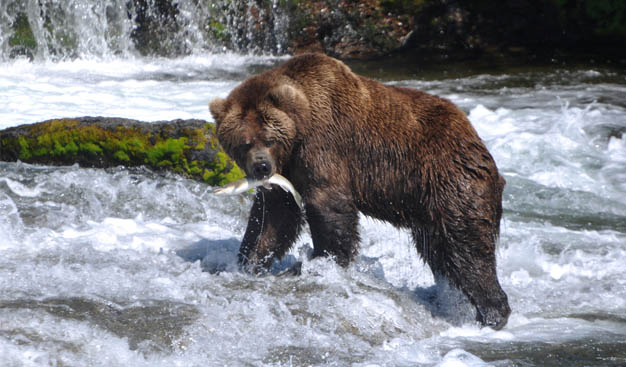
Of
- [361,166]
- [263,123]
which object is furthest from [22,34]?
[361,166]

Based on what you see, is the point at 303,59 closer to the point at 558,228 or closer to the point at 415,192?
the point at 415,192

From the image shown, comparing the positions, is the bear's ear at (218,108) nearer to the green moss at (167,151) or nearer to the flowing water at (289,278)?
the flowing water at (289,278)

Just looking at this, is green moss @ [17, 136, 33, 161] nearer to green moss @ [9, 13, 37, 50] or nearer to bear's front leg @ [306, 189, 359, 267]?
bear's front leg @ [306, 189, 359, 267]

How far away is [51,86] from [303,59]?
900 cm

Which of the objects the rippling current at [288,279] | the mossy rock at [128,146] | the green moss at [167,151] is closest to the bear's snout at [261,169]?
the rippling current at [288,279]

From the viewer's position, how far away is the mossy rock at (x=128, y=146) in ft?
26.5

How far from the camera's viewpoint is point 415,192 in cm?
574

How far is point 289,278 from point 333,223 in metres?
Answer: 0.56

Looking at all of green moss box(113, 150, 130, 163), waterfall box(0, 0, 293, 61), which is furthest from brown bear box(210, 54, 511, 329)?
waterfall box(0, 0, 293, 61)

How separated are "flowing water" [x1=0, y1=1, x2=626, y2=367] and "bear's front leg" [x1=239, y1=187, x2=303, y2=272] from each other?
7.4 inches

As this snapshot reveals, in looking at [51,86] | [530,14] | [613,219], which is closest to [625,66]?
[530,14]

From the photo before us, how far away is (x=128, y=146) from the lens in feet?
26.9

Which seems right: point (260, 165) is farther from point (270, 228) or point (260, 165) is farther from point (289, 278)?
point (289, 278)

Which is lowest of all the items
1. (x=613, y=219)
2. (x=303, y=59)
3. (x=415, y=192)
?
(x=613, y=219)
